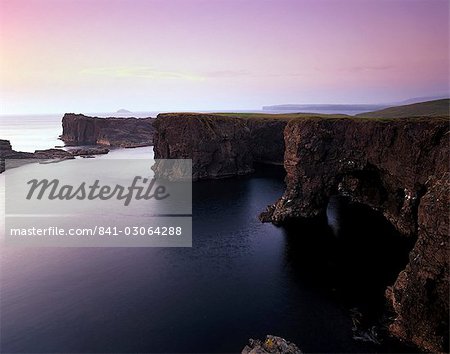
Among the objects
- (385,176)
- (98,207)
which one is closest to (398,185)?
(385,176)

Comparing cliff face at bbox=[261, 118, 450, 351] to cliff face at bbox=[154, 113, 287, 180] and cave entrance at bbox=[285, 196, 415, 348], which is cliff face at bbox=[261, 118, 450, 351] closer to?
cave entrance at bbox=[285, 196, 415, 348]

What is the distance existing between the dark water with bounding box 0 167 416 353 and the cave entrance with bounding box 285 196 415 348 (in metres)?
0.41

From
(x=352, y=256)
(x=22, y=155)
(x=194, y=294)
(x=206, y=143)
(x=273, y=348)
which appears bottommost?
(x=194, y=294)

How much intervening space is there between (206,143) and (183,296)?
78.5 metres

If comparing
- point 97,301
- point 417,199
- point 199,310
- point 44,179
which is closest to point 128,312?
point 97,301

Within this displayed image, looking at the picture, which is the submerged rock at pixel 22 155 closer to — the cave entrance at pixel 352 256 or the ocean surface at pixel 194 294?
the ocean surface at pixel 194 294

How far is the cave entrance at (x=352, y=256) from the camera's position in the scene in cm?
4684

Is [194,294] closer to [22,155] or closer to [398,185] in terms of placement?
[398,185]

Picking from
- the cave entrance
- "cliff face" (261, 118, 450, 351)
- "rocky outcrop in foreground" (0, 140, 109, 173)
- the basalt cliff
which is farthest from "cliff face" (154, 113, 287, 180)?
"rocky outcrop in foreground" (0, 140, 109, 173)

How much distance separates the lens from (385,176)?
7531 centimetres

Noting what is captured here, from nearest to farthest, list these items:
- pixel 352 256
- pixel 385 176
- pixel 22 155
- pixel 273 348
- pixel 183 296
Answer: pixel 273 348, pixel 183 296, pixel 352 256, pixel 385 176, pixel 22 155

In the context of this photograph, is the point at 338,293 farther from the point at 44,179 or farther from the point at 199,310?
the point at 44,179

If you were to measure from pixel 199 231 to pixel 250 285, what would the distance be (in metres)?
24.1

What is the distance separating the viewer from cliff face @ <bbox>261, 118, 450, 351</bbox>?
38.0 meters
